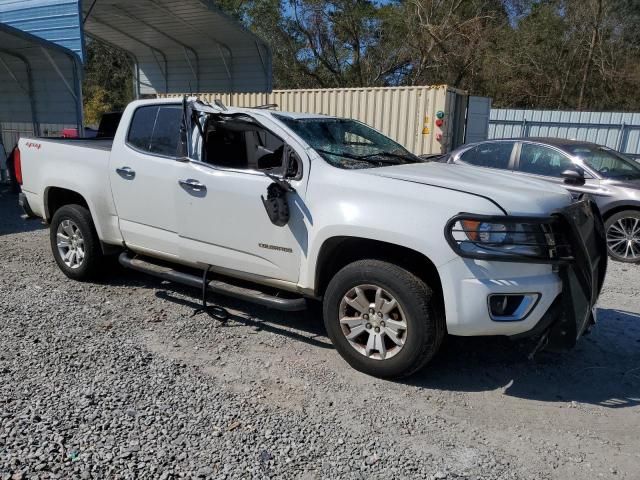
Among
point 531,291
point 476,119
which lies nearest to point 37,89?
point 476,119

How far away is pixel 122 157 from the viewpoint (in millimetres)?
5113

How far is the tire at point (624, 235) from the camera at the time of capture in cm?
727

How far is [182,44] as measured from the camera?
1805 cm

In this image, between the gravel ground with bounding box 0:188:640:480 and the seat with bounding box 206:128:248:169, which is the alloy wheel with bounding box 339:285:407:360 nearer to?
the gravel ground with bounding box 0:188:640:480

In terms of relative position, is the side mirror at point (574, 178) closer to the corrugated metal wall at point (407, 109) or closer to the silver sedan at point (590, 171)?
the silver sedan at point (590, 171)

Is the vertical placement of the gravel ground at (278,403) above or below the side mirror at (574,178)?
below

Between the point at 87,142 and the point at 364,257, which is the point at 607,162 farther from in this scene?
the point at 87,142

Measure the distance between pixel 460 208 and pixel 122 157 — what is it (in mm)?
3285

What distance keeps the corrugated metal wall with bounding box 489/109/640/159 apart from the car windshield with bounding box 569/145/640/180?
9.37 meters

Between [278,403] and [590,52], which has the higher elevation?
[590,52]

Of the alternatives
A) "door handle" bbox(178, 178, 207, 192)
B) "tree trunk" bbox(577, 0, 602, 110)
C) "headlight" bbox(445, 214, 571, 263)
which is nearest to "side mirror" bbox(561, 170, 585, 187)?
"headlight" bbox(445, 214, 571, 263)

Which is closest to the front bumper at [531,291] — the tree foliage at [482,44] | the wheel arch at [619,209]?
the wheel arch at [619,209]

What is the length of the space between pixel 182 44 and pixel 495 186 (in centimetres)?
1663

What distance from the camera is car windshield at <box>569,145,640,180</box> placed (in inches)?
299
